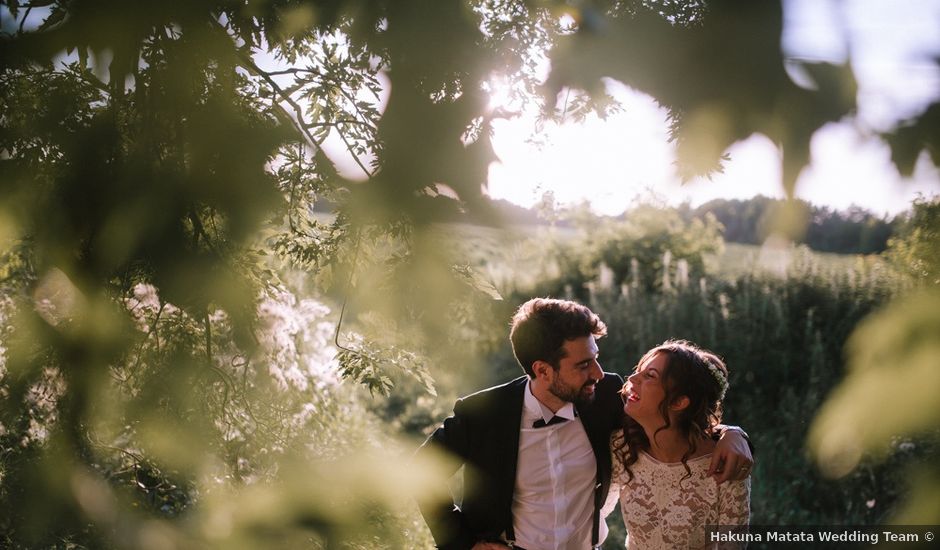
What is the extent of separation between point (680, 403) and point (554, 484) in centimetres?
54

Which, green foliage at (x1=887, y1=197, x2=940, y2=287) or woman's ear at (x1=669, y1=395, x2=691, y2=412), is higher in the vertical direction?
woman's ear at (x1=669, y1=395, x2=691, y2=412)

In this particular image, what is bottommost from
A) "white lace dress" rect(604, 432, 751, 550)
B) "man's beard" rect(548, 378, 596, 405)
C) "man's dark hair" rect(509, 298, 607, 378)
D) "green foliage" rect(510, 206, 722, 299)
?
"white lace dress" rect(604, 432, 751, 550)

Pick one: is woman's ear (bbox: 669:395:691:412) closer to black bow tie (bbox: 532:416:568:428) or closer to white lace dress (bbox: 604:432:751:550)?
white lace dress (bbox: 604:432:751:550)

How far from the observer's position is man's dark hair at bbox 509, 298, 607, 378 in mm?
2566

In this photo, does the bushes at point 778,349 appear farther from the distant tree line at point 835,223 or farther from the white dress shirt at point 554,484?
the distant tree line at point 835,223

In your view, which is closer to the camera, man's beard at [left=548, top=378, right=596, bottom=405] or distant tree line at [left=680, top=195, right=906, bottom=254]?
distant tree line at [left=680, top=195, right=906, bottom=254]

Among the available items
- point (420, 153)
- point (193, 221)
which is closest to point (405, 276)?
point (420, 153)

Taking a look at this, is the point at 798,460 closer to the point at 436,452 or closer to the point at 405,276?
the point at 436,452

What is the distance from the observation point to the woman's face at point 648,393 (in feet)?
7.78

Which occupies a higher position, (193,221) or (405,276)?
(193,221)

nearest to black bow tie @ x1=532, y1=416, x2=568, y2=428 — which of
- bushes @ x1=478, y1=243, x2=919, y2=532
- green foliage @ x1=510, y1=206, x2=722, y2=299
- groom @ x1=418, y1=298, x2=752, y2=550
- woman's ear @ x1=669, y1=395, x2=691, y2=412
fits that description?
groom @ x1=418, y1=298, x2=752, y2=550

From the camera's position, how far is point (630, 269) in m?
9.41

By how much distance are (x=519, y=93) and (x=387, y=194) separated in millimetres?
540

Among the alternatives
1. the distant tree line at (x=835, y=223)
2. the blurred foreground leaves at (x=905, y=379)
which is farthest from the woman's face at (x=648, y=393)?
the blurred foreground leaves at (x=905, y=379)
